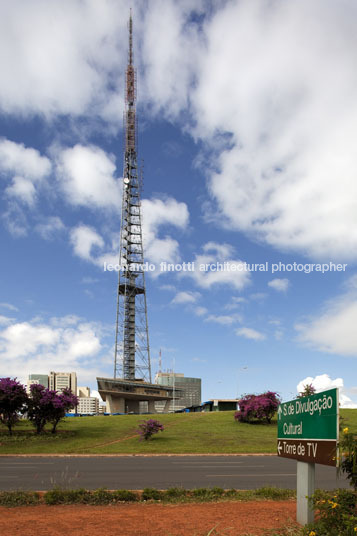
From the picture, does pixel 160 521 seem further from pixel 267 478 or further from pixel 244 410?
pixel 244 410

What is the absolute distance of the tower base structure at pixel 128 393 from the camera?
8806cm

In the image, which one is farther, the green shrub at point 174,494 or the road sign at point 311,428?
the green shrub at point 174,494

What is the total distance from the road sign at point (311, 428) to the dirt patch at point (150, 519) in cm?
156

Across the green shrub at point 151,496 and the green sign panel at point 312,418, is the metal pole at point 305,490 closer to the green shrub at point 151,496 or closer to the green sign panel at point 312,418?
the green sign panel at point 312,418

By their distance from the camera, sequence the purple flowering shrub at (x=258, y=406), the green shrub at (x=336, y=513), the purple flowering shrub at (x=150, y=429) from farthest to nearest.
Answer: the purple flowering shrub at (x=258, y=406) < the purple flowering shrub at (x=150, y=429) < the green shrub at (x=336, y=513)

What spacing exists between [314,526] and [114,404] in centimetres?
9004

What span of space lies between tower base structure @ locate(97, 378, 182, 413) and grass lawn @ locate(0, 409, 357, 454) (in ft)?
134

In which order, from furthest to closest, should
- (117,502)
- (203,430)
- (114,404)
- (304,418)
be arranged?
1. (114,404)
2. (203,430)
3. (117,502)
4. (304,418)

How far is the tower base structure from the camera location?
3467 inches

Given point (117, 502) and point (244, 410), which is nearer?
point (117, 502)

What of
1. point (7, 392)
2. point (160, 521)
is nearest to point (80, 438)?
point (7, 392)

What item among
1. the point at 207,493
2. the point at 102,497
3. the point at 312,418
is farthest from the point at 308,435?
the point at 102,497

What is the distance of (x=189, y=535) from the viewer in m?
A: 8.04

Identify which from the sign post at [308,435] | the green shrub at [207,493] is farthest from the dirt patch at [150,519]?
the sign post at [308,435]
